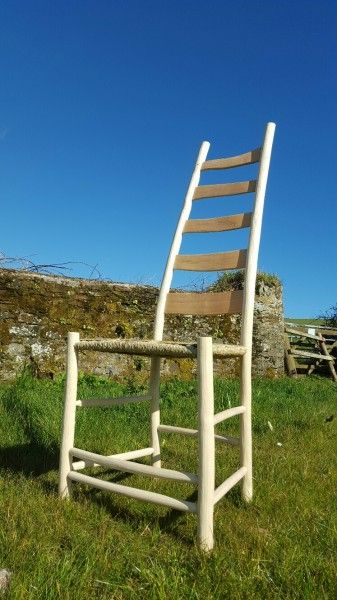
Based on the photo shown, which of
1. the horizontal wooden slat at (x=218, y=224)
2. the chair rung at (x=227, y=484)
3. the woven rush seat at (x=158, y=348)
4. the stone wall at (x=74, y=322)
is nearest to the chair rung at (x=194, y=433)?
the chair rung at (x=227, y=484)

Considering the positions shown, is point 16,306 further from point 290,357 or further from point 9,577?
point 290,357

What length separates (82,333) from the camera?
526 centimetres

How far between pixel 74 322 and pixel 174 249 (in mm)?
2874

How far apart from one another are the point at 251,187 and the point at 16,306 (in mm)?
3215

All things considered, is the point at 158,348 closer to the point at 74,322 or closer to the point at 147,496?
the point at 147,496

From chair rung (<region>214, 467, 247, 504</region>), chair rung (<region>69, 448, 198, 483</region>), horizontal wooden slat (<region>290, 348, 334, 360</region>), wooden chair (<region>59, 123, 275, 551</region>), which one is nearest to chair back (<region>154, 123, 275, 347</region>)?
wooden chair (<region>59, 123, 275, 551</region>)

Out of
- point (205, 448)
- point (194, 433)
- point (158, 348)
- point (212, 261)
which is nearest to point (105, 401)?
point (194, 433)

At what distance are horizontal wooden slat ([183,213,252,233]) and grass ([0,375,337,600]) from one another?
1226 mm

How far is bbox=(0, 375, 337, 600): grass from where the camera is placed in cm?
140

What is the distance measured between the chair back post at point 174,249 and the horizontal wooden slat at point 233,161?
5 cm

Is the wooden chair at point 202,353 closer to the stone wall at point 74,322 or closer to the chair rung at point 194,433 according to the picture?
the chair rung at point 194,433

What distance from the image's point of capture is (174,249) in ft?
8.42

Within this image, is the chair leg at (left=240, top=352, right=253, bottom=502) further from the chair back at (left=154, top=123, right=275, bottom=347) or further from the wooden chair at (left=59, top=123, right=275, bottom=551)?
the chair back at (left=154, top=123, right=275, bottom=347)

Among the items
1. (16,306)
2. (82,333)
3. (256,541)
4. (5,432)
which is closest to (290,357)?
(82,333)
